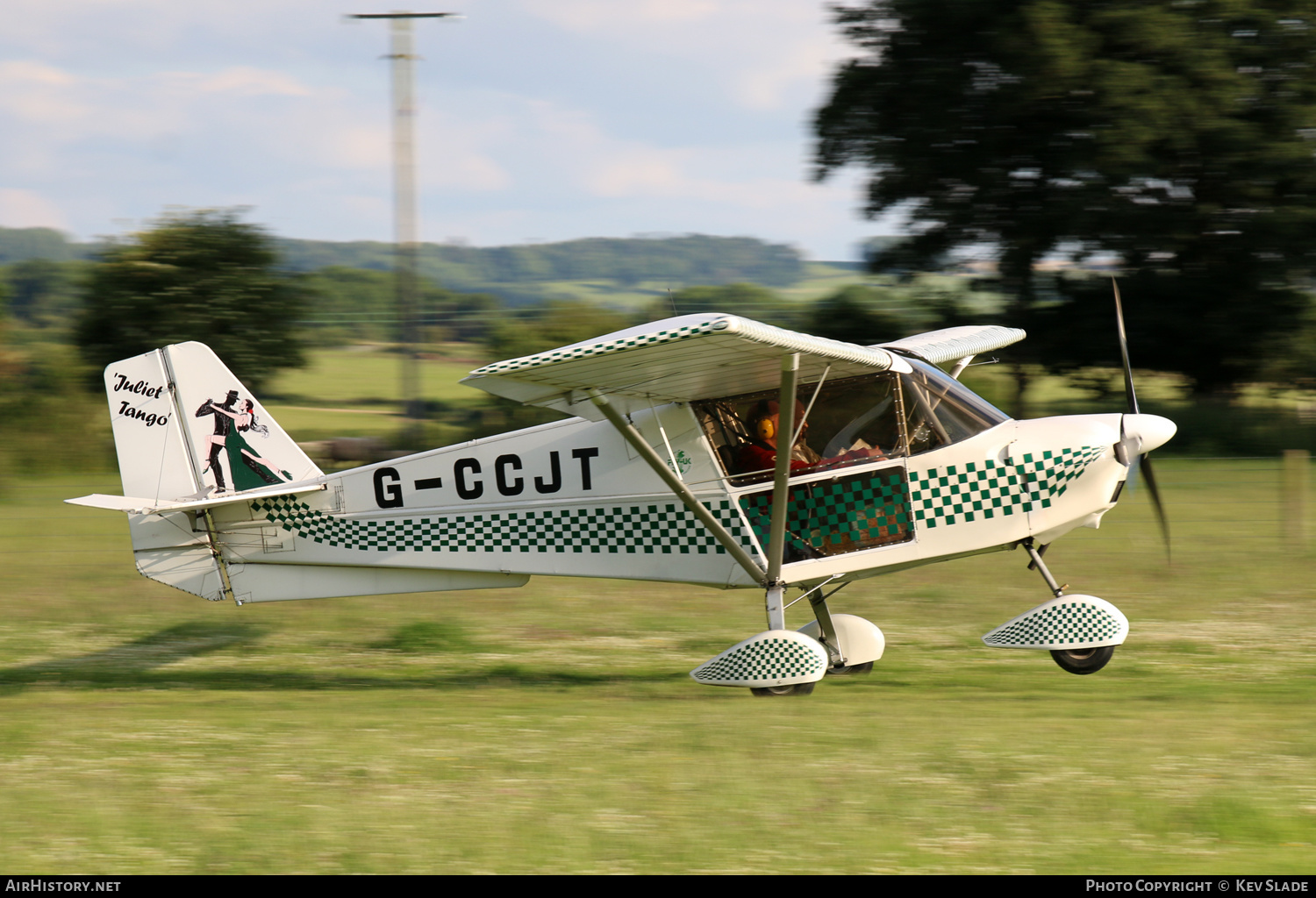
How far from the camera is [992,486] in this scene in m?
7.57

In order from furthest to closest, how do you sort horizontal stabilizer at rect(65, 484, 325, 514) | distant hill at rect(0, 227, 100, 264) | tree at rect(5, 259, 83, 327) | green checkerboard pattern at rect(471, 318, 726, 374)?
distant hill at rect(0, 227, 100, 264) → tree at rect(5, 259, 83, 327) → horizontal stabilizer at rect(65, 484, 325, 514) → green checkerboard pattern at rect(471, 318, 726, 374)

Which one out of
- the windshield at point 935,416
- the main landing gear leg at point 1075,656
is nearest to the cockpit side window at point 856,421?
the windshield at point 935,416

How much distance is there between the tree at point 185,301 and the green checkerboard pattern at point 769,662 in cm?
2603

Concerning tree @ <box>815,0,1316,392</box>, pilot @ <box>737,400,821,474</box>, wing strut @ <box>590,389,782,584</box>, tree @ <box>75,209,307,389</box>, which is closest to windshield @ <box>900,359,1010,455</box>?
pilot @ <box>737,400,821,474</box>

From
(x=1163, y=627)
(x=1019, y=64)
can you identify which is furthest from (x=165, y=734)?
(x=1019, y=64)

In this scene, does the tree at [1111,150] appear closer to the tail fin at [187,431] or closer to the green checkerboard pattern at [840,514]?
the green checkerboard pattern at [840,514]

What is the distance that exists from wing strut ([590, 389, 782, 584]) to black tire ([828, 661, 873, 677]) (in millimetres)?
1108

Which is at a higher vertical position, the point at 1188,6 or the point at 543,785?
the point at 1188,6

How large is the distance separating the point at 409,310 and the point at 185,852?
57.9 feet

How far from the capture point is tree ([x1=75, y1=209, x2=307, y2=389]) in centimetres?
3091

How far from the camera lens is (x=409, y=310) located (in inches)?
850

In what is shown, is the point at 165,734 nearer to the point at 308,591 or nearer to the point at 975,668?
the point at 308,591

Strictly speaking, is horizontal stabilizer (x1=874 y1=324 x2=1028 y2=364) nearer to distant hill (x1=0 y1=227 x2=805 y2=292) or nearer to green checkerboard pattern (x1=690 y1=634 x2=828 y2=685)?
green checkerboard pattern (x1=690 y1=634 x2=828 y2=685)

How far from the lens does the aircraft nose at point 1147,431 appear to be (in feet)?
24.6
